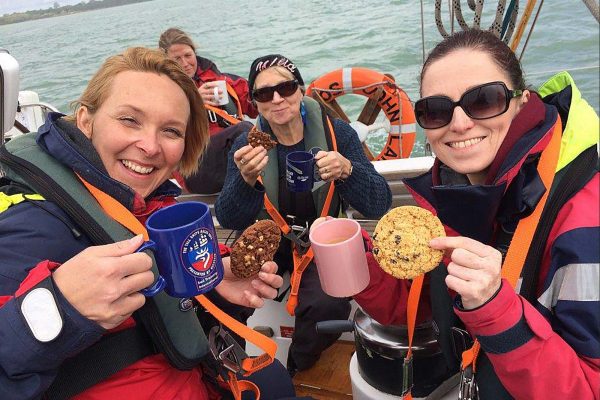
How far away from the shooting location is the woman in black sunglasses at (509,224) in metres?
0.96

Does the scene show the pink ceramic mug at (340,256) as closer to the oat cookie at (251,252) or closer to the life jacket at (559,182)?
the oat cookie at (251,252)

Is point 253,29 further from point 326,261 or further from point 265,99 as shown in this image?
point 326,261

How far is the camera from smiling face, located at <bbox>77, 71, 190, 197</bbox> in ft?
4.57

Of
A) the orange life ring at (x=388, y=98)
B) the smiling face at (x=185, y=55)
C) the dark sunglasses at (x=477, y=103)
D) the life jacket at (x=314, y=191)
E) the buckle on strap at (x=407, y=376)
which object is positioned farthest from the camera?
the orange life ring at (x=388, y=98)

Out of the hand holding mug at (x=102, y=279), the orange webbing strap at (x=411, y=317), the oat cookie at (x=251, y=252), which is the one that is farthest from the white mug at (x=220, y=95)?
the hand holding mug at (x=102, y=279)

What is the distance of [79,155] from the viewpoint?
126cm

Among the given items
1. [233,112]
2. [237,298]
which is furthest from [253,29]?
[237,298]

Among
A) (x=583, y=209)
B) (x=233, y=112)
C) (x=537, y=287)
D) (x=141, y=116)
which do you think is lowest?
(x=233, y=112)

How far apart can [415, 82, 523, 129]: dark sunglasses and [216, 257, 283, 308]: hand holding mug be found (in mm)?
654

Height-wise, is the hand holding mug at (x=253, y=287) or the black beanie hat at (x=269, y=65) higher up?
the black beanie hat at (x=269, y=65)

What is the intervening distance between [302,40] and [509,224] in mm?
16117

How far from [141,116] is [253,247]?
524 mm

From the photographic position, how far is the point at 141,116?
4.64 ft

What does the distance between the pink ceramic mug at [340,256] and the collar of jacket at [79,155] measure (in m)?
0.55
